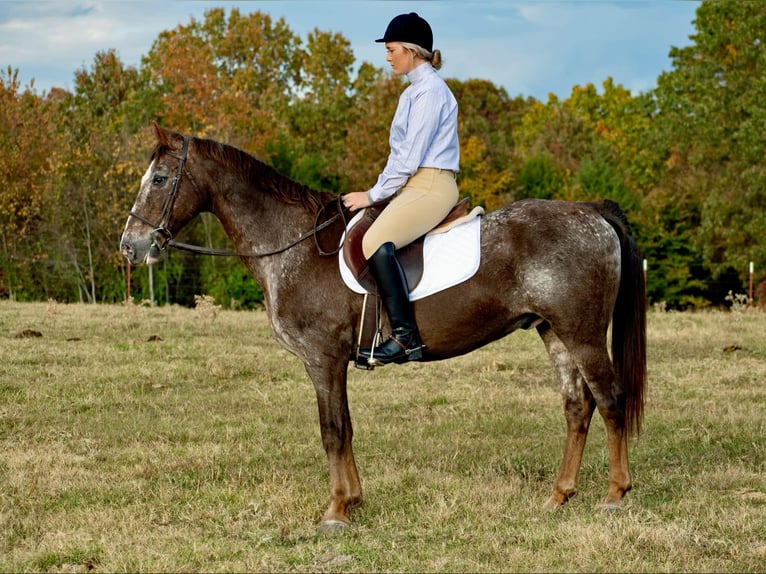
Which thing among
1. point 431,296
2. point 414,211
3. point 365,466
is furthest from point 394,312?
point 365,466

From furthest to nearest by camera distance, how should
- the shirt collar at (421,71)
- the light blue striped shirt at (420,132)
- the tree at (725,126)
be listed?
1. the tree at (725,126)
2. the shirt collar at (421,71)
3. the light blue striped shirt at (420,132)

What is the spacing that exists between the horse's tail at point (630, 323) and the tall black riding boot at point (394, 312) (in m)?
1.47

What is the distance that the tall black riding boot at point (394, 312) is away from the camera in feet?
19.4

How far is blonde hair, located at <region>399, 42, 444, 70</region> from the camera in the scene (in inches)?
235

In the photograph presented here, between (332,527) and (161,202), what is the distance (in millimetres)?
2436

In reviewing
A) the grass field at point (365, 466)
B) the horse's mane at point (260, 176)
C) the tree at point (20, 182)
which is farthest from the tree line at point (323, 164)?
the horse's mane at point (260, 176)

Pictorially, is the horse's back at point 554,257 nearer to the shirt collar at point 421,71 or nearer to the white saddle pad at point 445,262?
the white saddle pad at point 445,262

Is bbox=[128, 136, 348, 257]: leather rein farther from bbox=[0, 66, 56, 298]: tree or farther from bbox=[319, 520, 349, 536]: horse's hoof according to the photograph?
bbox=[0, 66, 56, 298]: tree

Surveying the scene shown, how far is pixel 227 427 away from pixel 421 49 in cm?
437

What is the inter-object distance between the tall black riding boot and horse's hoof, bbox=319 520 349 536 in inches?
41.3

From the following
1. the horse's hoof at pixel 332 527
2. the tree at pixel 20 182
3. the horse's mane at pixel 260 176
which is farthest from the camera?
the tree at pixel 20 182

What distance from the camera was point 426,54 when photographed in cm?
601

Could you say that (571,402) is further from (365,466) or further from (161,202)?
(161,202)

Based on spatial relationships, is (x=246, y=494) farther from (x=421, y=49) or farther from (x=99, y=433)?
(x=421, y=49)
